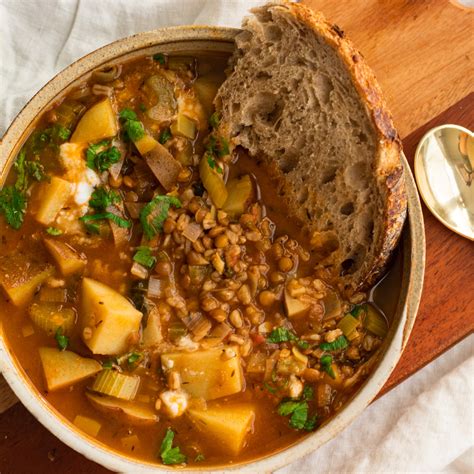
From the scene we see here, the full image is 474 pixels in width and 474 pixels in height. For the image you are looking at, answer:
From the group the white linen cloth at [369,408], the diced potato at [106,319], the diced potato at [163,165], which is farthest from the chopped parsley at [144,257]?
the white linen cloth at [369,408]

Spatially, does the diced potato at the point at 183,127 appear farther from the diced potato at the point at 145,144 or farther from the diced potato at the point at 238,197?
the diced potato at the point at 238,197

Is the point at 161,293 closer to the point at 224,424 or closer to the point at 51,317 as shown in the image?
the point at 51,317

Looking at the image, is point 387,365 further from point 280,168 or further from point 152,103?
point 152,103

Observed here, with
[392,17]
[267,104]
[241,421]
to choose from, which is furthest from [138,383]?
[392,17]

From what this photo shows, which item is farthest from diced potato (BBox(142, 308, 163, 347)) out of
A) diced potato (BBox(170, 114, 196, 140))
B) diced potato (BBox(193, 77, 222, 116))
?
diced potato (BBox(193, 77, 222, 116))

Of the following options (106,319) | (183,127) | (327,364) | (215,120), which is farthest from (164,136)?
(327,364)

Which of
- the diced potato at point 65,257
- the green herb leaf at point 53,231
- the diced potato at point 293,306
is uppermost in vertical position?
the green herb leaf at point 53,231
